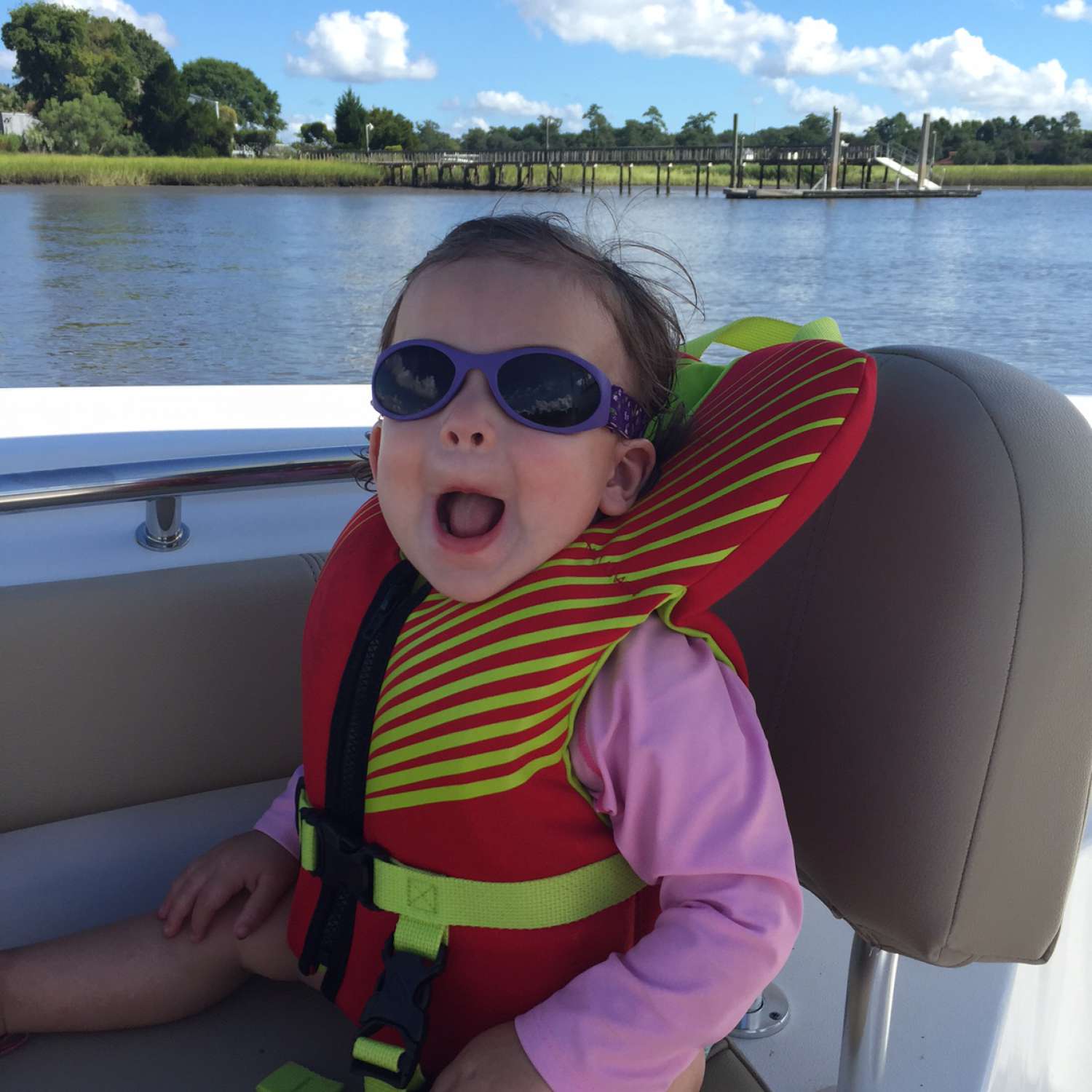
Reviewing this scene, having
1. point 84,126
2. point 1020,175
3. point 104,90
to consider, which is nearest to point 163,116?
point 104,90

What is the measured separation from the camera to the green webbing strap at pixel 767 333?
A: 4.10ft

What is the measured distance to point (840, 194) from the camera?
50.1 metres

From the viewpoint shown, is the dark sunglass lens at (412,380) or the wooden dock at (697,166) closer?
the dark sunglass lens at (412,380)

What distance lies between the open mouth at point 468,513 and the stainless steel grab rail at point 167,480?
0.52 m

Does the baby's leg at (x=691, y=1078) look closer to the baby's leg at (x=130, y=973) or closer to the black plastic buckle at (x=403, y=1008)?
the black plastic buckle at (x=403, y=1008)

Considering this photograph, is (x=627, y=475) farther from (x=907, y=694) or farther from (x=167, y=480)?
(x=167, y=480)

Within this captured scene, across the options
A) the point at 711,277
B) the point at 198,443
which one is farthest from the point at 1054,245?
the point at 198,443

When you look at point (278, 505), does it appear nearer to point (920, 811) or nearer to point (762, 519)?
point (762, 519)

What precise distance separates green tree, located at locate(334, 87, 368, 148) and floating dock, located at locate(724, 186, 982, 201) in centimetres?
2008

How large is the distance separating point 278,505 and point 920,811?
1.20 metres

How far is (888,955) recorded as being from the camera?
1142 mm

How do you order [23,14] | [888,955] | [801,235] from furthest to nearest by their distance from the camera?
[23,14]
[801,235]
[888,955]

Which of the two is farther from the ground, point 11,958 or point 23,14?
point 23,14

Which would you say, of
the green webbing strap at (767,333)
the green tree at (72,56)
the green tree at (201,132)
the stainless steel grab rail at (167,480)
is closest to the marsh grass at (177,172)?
the green tree at (201,132)
